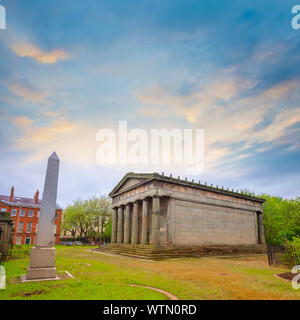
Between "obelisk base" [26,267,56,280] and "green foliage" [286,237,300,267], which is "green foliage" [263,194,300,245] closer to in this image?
"green foliage" [286,237,300,267]

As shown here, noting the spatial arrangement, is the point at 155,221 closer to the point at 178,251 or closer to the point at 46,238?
the point at 178,251

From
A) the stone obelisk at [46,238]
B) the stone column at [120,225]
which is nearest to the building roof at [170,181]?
the stone column at [120,225]

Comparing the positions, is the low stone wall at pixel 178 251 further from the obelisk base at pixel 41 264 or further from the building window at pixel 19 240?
the building window at pixel 19 240

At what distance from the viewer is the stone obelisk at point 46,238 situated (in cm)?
943

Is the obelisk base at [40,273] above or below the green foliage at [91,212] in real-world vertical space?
below

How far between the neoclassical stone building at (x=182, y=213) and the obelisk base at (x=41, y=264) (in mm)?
17216

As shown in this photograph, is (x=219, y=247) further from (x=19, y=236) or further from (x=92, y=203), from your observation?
(x=19, y=236)

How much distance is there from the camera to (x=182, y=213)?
2948cm

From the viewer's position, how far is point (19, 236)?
49062 millimetres

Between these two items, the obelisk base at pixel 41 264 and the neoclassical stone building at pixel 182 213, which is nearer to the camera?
the obelisk base at pixel 41 264

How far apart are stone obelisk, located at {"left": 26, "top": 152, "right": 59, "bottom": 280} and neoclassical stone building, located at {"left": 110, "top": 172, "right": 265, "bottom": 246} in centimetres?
1725

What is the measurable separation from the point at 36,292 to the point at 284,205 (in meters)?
49.6

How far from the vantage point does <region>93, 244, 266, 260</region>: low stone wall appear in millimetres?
23312

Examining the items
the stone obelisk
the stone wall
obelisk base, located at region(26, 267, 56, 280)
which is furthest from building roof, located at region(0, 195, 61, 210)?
obelisk base, located at region(26, 267, 56, 280)
